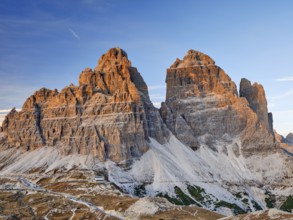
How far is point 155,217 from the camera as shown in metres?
178

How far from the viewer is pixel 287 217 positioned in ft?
456

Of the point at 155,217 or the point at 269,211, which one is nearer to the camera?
the point at 269,211

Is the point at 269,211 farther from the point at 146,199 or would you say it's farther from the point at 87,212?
the point at 87,212

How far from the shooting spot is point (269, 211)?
497 feet

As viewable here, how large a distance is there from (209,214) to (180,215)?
47.6 feet

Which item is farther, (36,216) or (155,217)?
(36,216)

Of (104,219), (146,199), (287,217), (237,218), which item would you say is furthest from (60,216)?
(287,217)

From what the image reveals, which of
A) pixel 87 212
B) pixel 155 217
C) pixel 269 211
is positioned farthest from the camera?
pixel 87 212

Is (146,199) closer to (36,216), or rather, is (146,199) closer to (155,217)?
(155,217)

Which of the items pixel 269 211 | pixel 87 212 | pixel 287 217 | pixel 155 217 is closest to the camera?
pixel 287 217

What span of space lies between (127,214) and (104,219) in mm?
10291

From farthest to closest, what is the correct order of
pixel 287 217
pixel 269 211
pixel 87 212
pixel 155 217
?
1. pixel 87 212
2. pixel 155 217
3. pixel 269 211
4. pixel 287 217

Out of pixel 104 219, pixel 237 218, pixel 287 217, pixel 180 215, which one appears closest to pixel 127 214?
pixel 104 219

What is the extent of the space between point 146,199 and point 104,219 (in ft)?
78.9
